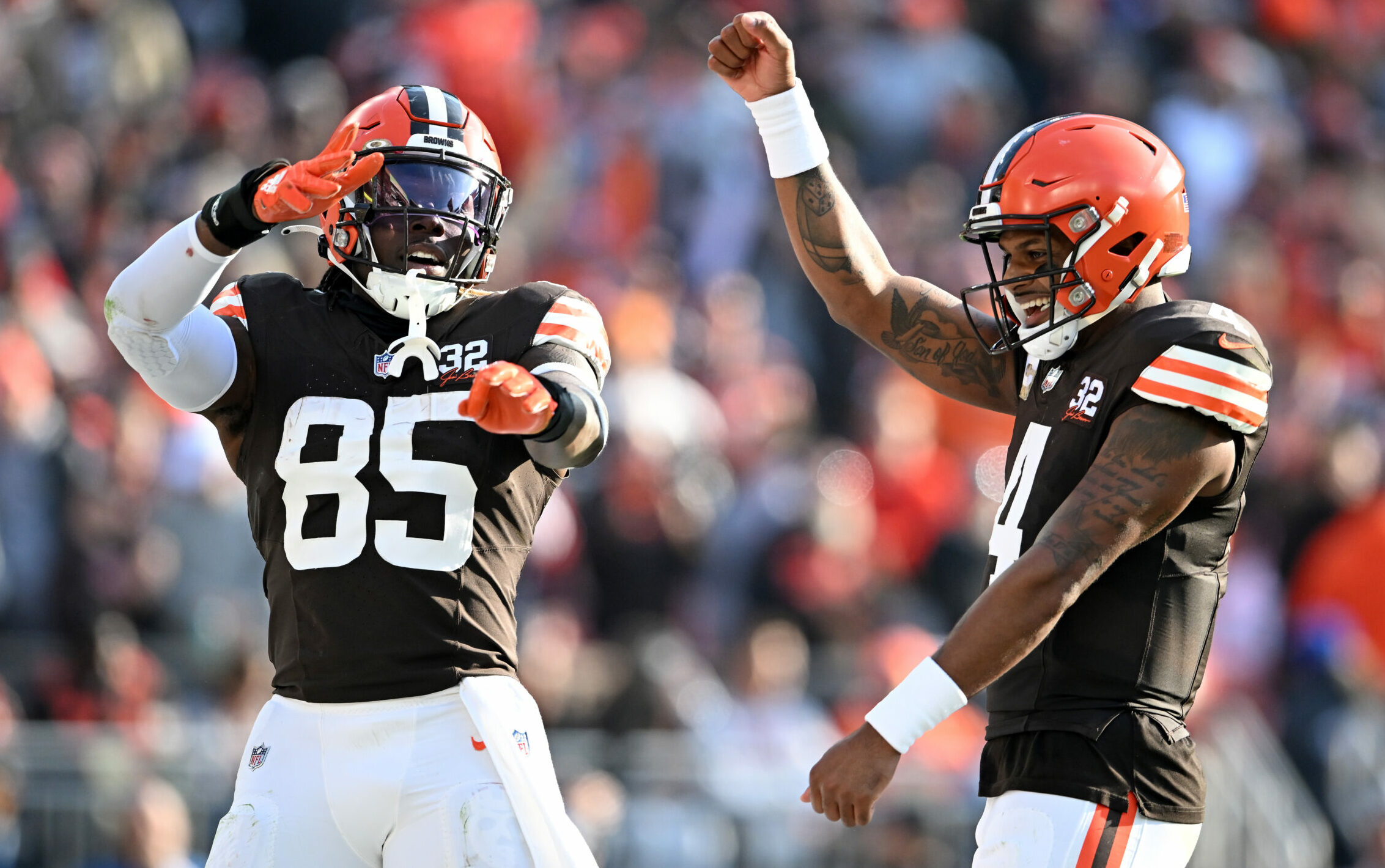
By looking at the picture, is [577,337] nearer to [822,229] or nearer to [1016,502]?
[822,229]

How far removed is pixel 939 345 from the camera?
4.02 meters

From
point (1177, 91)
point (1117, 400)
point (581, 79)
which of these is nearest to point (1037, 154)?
point (1117, 400)

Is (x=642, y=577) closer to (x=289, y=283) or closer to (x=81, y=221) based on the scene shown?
(x=81, y=221)

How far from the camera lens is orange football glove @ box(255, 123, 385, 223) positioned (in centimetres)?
321

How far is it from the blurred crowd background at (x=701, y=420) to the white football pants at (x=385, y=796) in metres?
3.28

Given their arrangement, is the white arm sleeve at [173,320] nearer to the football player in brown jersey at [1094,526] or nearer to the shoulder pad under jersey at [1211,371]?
the football player in brown jersey at [1094,526]

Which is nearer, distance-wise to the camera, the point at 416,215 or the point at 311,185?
the point at 311,185

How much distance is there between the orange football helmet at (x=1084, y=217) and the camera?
3.52 m

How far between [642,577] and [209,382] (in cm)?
449

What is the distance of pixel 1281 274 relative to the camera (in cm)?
1012

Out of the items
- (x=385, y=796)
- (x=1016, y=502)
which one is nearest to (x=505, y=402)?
(x=385, y=796)

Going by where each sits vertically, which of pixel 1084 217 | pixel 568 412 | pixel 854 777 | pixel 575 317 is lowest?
pixel 854 777

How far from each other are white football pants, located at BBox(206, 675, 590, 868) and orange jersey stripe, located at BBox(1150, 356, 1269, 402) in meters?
1.48

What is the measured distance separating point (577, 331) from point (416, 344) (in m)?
0.34
